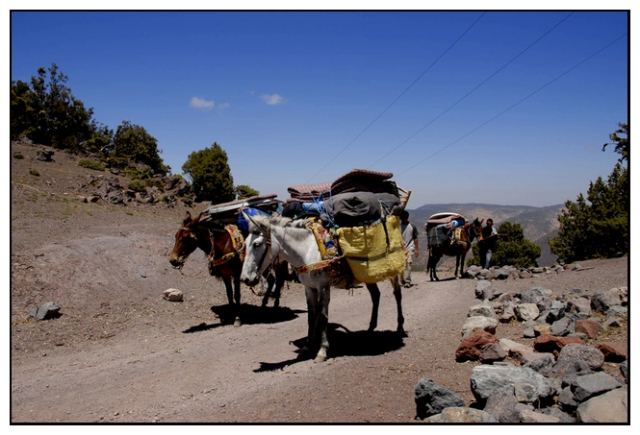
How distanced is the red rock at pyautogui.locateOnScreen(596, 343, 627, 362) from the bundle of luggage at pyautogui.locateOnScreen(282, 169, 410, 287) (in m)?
3.17

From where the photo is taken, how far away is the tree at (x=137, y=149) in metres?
47.6

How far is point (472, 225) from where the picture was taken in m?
16.5

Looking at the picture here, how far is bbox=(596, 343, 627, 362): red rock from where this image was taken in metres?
5.43

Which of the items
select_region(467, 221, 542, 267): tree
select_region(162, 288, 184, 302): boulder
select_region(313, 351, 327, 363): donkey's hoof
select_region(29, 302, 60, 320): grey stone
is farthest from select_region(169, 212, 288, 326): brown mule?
select_region(467, 221, 542, 267): tree

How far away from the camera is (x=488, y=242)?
54.3 feet

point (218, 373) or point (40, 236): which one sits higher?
point (40, 236)

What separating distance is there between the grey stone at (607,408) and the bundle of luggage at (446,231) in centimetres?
1168

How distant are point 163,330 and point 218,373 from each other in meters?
3.64

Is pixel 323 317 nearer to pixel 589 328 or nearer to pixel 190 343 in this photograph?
pixel 190 343

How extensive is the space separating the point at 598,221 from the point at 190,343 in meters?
25.3

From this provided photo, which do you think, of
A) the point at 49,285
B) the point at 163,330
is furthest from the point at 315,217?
the point at 49,285

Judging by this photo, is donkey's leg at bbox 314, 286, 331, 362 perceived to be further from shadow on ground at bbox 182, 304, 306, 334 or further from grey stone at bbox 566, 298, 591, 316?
grey stone at bbox 566, 298, 591, 316

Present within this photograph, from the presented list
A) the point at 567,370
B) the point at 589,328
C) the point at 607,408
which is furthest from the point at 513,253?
the point at 607,408

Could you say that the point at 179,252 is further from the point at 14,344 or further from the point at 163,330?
the point at 14,344
